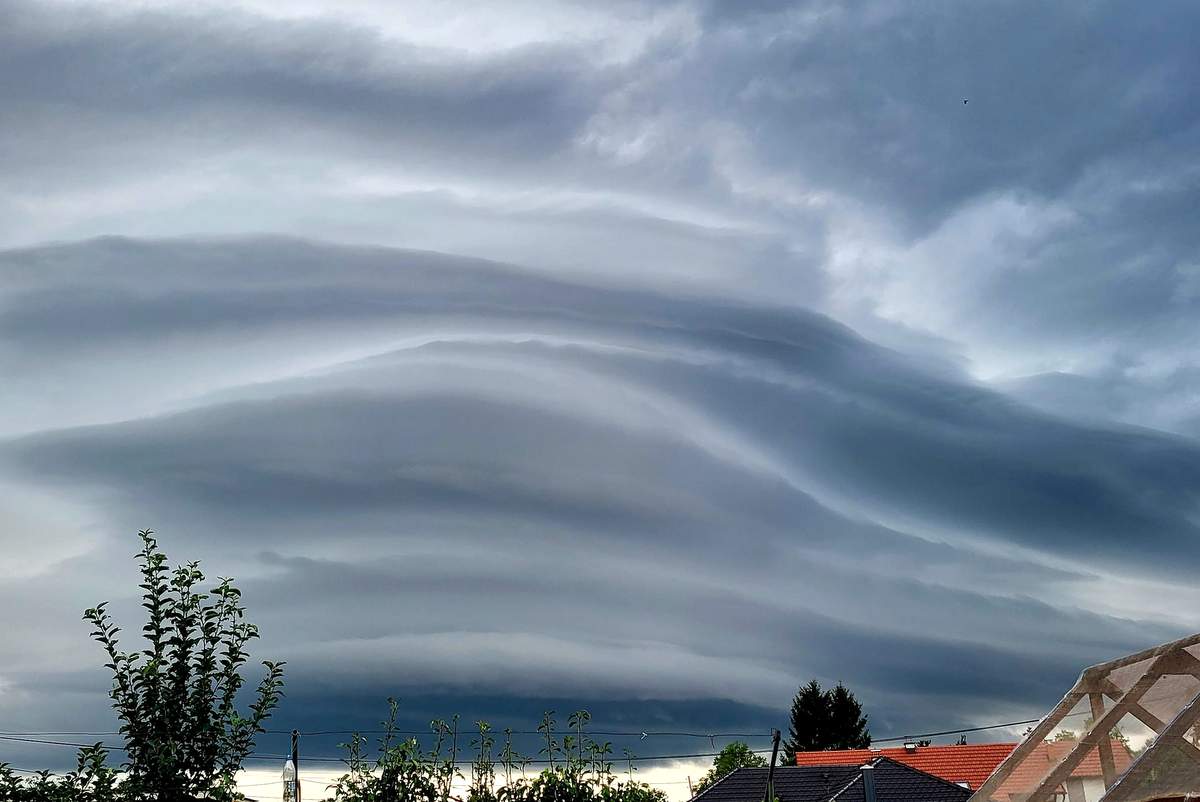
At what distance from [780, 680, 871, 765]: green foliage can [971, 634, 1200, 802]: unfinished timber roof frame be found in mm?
97100

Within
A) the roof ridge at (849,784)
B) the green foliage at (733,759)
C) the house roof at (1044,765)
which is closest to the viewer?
the house roof at (1044,765)

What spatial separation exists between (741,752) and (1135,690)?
9240cm

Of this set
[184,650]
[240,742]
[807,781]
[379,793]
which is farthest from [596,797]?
[807,781]

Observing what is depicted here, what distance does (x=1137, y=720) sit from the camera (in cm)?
1047

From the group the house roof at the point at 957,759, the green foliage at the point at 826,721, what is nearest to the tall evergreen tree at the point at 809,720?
the green foliage at the point at 826,721

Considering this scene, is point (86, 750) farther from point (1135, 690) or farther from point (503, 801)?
point (1135, 690)

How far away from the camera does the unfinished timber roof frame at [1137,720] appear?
9250 millimetres

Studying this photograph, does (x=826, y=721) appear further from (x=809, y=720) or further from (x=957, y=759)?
(x=957, y=759)

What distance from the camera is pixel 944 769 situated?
5866 centimetres

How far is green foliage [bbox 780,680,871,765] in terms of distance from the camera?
344 ft

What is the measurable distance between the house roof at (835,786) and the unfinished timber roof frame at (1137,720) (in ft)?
106

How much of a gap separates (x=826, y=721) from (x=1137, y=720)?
10027 cm

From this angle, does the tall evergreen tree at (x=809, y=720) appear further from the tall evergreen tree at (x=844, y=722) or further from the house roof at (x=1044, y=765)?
the house roof at (x=1044, y=765)

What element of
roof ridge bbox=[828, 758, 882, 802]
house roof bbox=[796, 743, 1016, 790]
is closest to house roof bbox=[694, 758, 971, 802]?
roof ridge bbox=[828, 758, 882, 802]
